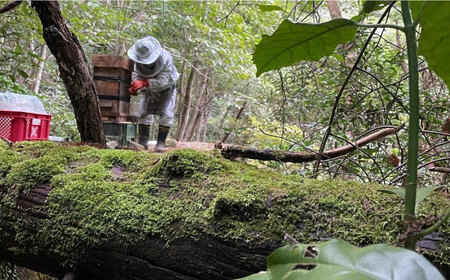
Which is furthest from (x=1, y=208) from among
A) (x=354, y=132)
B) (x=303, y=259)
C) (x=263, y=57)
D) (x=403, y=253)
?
(x=354, y=132)

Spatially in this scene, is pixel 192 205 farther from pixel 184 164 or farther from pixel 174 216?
pixel 184 164

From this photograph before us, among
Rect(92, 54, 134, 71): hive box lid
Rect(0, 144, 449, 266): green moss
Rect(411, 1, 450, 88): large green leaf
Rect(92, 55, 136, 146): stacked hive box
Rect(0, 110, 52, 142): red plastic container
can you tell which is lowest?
Rect(0, 144, 449, 266): green moss

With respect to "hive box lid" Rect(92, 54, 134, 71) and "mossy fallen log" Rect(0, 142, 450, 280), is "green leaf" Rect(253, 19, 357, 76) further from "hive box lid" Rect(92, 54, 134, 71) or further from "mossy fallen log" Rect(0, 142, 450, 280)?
"hive box lid" Rect(92, 54, 134, 71)

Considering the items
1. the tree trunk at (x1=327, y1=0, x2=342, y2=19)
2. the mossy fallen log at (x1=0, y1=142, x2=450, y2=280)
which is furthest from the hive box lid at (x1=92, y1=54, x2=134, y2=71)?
the mossy fallen log at (x1=0, y1=142, x2=450, y2=280)

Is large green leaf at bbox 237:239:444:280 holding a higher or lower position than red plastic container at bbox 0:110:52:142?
lower

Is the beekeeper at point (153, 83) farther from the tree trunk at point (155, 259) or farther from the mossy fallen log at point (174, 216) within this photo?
the tree trunk at point (155, 259)

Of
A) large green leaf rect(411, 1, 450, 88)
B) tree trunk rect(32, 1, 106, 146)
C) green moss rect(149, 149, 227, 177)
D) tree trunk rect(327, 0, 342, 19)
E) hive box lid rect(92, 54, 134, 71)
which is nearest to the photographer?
large green leaf rect(411, 1, 450, 88)

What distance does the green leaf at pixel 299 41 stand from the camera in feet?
2.06

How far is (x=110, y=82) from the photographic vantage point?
3.71 metres

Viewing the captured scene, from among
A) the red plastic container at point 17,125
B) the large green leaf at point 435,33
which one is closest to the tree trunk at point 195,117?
the red plastic container at point 17,125

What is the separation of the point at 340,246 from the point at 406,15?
35cm

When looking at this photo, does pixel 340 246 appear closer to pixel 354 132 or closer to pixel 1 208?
pixel 1 208

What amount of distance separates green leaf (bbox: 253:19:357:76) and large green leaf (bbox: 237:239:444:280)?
382 mm

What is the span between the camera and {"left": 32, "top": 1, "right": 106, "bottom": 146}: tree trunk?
5.59ft
